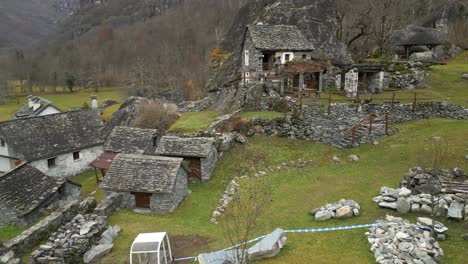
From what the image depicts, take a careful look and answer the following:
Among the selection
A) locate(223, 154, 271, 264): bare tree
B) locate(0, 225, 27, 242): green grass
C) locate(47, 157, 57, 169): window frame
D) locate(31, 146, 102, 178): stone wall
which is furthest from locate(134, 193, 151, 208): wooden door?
locate(47, 157, 57, 169): window frame

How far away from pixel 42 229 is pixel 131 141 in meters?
11.7

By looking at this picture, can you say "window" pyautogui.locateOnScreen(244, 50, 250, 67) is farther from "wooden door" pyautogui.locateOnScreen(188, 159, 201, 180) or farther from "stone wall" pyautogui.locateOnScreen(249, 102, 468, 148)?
"wooden door" pyautogui.locateOnScreen(188, 159, 201, 180)

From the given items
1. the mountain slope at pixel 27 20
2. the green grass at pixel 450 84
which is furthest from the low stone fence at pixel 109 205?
the mountain slope at pixel 27 20

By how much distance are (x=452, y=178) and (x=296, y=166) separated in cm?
941

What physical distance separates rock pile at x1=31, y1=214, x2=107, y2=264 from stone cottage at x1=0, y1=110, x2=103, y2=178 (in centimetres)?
1714

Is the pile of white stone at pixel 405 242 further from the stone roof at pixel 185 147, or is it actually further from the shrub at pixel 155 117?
the shrub at pixel 155 117

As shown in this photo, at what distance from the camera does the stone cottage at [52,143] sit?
30.0 m

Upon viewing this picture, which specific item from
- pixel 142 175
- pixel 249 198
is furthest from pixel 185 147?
pixel 249 198

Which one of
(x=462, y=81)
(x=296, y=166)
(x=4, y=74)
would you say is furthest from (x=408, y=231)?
(x=4, y=74)

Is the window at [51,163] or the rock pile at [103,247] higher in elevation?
the rock pile at [103,247]

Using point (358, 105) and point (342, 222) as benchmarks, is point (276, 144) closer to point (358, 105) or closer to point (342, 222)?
point (358, 105)

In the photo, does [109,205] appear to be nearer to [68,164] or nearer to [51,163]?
[51,163]

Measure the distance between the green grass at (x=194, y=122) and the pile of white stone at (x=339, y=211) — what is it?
1399 cm

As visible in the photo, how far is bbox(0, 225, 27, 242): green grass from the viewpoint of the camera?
19.5m
